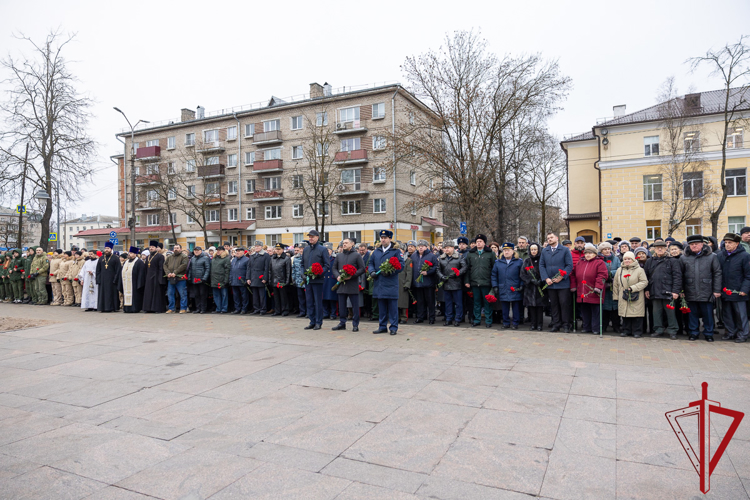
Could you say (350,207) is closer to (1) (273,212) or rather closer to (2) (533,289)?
(1) (273,212)

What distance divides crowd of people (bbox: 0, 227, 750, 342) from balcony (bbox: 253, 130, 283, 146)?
114 ft

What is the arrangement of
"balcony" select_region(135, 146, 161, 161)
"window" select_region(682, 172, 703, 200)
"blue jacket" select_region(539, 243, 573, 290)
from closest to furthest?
"blue jacket" select_region(539, 243, 573, 290), "window" select_region(682, 172, 703, 200), "balcony" select_region(135, 146, 161, 161)

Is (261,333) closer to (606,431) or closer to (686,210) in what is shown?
(606,431)

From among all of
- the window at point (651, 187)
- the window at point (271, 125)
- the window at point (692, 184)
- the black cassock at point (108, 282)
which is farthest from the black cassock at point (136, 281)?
the window at point (271, 125)

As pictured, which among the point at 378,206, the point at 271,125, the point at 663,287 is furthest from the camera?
the point at 271,125

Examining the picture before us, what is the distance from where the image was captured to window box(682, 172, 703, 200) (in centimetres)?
3203

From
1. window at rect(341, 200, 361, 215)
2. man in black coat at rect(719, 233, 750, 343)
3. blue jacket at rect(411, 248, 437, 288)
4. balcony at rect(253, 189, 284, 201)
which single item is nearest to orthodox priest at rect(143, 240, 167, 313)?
blue jacket at rect(411, 248, 437, 288)

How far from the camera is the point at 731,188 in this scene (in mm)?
34125

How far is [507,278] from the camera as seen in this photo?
10.6 metres

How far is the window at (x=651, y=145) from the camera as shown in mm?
35938

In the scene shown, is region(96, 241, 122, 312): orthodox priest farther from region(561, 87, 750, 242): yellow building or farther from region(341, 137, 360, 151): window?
region(341, 137, 360, 151): window

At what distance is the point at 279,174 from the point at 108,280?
34.9 metres

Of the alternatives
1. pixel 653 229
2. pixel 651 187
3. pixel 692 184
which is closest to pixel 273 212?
pixel 651 187

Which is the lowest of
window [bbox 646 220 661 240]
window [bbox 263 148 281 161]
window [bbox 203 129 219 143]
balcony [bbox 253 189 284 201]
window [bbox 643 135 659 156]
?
window [bbox 646 220 661 240]
